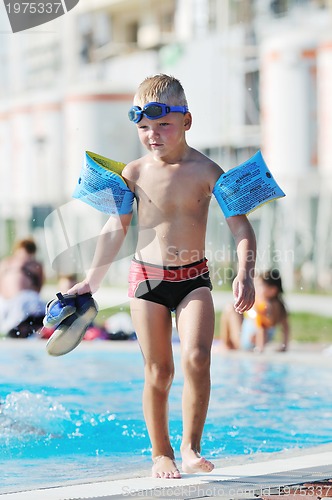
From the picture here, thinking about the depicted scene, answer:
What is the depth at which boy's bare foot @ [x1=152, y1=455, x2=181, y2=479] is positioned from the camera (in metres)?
3.55

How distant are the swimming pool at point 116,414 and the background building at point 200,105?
7.08m

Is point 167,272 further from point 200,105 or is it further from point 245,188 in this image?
point 200,105

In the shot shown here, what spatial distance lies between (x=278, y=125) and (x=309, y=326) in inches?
428

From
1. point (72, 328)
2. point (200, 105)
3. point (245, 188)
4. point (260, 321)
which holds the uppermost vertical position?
point (200, 105)

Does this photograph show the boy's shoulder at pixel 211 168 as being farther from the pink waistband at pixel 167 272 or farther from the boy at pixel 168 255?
the pink waistband at pixel 167 272

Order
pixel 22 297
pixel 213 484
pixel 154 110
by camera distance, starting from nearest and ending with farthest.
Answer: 1. pixel 213 484
2. pixel 154 110
3. pixel 22 297

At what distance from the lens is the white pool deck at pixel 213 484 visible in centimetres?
321

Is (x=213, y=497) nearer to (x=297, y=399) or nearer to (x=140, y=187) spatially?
(x=140, y=187)

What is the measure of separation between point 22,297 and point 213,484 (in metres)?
5.94

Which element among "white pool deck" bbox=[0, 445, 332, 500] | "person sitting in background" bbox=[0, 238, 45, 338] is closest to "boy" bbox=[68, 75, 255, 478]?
"white pool deck" bbox=[0, 445, 332, 500]

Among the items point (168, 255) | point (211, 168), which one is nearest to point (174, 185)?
point (211, 168)

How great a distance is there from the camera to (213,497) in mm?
3162

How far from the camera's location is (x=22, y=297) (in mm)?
9094

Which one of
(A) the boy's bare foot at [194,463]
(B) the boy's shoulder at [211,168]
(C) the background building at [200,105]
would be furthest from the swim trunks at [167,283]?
(C) the background building at [200,105]
